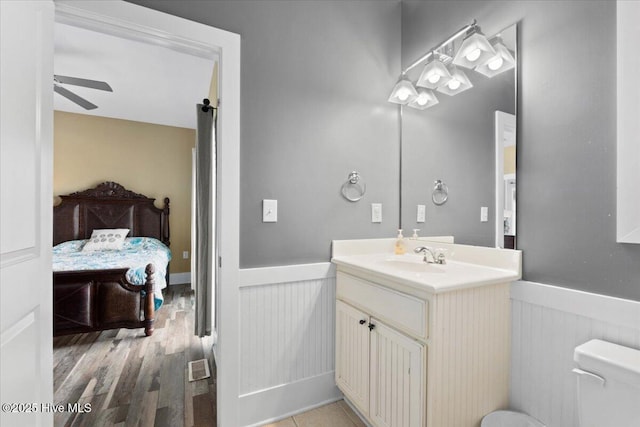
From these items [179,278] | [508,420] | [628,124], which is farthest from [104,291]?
[628,124]

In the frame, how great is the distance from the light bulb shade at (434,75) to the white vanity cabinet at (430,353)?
1.18 meters

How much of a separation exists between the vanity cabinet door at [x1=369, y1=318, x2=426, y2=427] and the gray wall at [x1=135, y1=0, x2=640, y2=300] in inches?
24.2

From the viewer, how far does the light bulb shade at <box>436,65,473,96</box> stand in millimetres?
1595

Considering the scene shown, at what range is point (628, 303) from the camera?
969 mm

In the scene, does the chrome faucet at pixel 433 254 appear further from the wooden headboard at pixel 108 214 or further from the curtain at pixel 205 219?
the wooden headboard at pixel 108 214

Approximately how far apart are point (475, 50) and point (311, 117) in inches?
35.7

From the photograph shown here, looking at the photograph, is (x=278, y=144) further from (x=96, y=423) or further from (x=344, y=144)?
(x=96, y=423)

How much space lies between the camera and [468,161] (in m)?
1.62

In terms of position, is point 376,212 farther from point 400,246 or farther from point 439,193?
point 439,193

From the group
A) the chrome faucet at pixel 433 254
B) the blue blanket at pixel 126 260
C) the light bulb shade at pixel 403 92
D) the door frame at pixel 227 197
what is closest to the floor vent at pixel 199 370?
the door frame at pixel 227 197

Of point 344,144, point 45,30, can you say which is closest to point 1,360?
point 45,30

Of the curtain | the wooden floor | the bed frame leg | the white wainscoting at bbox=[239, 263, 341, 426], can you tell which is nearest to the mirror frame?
the white wainscoting at bbox=[239, 263, 341, 426]

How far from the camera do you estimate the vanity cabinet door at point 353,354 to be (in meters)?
1.44

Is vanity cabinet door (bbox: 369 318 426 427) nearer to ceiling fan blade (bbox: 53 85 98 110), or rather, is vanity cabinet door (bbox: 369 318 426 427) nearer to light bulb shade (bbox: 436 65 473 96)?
light bulb shade (bbox: 436 65 473 96)
